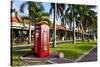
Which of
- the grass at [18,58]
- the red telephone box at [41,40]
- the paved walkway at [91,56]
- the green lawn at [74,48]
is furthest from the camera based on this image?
the paved walkway at [91,56]

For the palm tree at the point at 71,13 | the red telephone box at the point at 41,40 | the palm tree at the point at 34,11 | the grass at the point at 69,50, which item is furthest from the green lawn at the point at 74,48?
the palm tree at the point at 34,11

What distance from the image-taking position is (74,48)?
2.70 metres

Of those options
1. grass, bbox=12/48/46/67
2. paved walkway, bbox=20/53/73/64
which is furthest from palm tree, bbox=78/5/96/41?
grass, bbox=12/48/46/67

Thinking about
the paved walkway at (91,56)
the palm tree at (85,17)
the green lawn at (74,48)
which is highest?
the palm tree at (85,17)

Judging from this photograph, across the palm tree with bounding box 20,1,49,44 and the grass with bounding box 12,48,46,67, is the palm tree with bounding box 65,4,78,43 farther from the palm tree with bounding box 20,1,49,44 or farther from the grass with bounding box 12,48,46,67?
the grass with bounding box 12,48,46,67

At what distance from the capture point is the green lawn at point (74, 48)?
2.63 meters

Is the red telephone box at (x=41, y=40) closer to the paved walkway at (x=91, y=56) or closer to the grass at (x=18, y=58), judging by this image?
the grass at (x=18, y=58)

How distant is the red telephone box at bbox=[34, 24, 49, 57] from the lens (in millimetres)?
2508

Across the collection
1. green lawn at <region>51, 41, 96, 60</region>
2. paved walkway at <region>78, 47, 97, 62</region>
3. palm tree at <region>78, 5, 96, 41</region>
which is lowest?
paved walkway at <region>78, 47, 97, 62</region>

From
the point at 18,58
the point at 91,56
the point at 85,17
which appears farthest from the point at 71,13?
the point at 18,58

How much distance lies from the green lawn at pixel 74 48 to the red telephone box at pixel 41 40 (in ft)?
0.34

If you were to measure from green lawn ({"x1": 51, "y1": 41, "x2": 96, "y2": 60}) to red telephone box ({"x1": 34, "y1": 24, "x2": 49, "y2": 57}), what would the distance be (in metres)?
0.10

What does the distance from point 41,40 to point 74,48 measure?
0.45 metres
